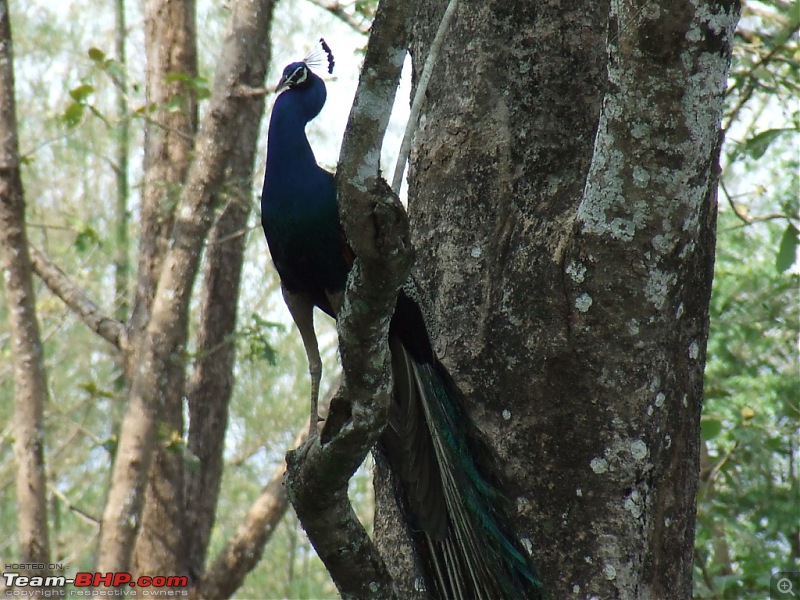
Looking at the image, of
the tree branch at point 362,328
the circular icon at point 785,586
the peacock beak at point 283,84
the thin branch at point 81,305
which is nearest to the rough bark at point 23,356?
the thin branch at point 81,305

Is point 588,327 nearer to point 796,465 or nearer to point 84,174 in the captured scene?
point 796,465

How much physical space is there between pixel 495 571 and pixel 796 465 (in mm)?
4807

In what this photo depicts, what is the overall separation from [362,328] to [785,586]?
3051 millimetres

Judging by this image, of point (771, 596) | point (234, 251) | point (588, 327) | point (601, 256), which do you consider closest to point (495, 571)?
point (588, 327)

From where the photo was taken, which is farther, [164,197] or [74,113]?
[164,197]

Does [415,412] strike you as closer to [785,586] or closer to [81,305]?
[785,586]

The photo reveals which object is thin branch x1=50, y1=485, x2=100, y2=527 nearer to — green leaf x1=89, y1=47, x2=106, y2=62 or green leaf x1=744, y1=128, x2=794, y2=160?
green leaf x1=89, y1=47, x2=106, y2=62

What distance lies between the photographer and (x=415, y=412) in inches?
118

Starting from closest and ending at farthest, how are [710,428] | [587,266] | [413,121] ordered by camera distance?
[413,121], [587,266], [710,428]

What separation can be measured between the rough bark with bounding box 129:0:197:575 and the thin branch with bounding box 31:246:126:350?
0.12m

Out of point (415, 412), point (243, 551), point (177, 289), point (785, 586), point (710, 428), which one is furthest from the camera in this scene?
point (243, 551)

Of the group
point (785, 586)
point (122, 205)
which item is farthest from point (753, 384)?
point (122, 205)

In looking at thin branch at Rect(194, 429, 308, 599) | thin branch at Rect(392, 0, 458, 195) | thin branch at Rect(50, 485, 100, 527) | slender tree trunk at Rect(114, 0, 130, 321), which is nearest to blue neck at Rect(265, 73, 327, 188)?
thin branch at Rect(392, 0, 458, 195)

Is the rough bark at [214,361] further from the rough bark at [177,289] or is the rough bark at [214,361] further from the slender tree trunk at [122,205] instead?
the slender tree trunk at [122,205]
